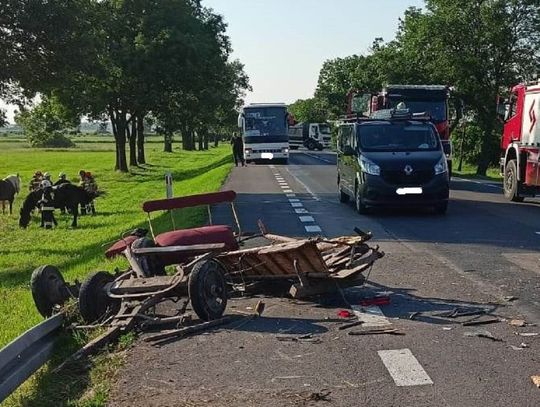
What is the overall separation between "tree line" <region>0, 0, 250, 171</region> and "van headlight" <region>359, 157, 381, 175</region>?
10.7 metres

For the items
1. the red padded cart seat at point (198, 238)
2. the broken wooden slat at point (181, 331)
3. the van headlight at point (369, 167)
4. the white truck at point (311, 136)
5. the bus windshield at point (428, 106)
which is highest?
the bus windshield at point (428, 106)

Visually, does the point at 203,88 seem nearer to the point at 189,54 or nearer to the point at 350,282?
the point at 189,54

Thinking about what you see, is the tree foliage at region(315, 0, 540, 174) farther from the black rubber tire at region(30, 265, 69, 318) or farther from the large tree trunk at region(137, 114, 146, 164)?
the black rubber tire at region(30, 265, 69, 318)

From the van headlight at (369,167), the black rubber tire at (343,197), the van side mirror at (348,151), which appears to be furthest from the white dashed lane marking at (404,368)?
the black rubber tire at (343,197)

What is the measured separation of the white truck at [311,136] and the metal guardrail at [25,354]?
7830 centimetres

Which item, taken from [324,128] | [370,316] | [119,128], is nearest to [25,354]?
[370,316]

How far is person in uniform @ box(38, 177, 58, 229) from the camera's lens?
22.5 metres

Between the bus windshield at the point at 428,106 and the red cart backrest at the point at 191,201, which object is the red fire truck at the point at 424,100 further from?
the red cart backrest at the point at 191,201

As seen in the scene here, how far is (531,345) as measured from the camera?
629cm

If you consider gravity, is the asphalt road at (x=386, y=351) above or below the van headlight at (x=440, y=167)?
below

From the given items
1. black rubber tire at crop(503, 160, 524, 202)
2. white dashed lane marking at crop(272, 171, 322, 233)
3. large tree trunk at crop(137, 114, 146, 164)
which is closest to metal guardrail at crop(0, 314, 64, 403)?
white dashed lane marking at crop(272, 171, 322, 233)

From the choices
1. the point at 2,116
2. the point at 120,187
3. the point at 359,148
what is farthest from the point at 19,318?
the point at 120,187

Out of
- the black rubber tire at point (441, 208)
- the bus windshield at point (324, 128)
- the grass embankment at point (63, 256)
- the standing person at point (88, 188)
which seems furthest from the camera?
the bus windshield at point (324, 128)

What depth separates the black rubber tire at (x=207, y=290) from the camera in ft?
23.0
